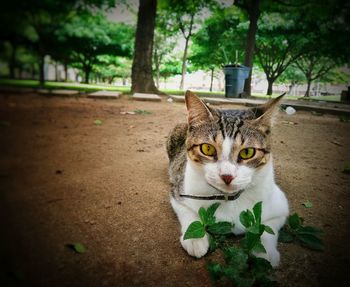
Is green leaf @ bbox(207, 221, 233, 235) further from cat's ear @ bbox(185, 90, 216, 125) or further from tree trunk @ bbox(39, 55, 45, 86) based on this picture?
tree trunk @ bbox(39, 55, 45, 86)

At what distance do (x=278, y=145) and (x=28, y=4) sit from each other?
4.20 meters

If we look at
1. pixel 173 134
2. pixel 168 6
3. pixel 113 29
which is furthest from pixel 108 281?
pixel 168 6

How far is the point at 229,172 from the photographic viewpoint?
171 cm

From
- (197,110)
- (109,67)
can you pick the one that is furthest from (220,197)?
(109,67)

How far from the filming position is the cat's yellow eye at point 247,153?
73.2 inches

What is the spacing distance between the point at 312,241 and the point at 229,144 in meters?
0.86

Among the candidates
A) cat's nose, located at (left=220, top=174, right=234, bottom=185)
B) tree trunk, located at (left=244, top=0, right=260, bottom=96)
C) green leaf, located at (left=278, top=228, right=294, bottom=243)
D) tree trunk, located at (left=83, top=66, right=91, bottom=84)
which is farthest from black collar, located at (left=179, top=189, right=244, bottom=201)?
tree trunk, located at (left=244, top=0, right=260, bottom=96)

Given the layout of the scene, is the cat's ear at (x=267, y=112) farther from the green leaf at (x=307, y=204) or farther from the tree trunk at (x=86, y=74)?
the tree trunk at (x=86, y=74)

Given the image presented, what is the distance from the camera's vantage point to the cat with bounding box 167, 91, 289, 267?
5.72 ft

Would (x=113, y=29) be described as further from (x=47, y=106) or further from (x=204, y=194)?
(x=204, y=194)

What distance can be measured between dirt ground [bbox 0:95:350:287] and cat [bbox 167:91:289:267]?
0.17m

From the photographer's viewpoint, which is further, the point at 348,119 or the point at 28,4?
the point at 348,119

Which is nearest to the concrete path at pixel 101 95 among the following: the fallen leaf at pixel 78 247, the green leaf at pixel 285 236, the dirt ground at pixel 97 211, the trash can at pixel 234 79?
the dirt ground at pixel 97 211

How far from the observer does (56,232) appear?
3.24ft
